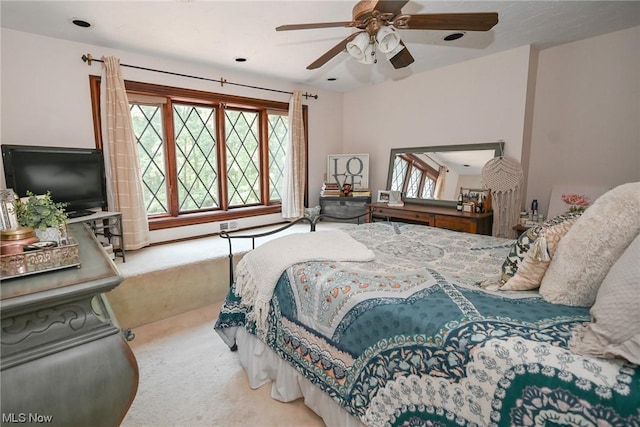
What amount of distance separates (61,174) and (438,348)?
3158mm

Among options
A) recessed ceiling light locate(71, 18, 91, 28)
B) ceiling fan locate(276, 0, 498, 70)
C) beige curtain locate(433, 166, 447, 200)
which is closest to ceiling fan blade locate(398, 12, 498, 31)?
ceiling fan locate(276, 0, 498, 70)

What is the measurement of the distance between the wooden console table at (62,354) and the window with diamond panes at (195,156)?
2.92 meters

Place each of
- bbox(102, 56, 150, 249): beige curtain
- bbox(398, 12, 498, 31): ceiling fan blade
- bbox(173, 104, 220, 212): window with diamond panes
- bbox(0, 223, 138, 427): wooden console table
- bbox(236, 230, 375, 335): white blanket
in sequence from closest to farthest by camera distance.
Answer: bbox(0, 223, 138, 427): wooden console table
bbox(398, 12, 498, 31): ceiling fan blade
bbox(236, 230, 375, 335): white blanket
bbox(102, 56, 150, 249): beige curtain
bbox(173, 104, 220, 212): window with diamond panes

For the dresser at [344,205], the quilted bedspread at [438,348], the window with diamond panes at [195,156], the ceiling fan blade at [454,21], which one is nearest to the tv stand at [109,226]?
the window with diamond panes at [195,156]

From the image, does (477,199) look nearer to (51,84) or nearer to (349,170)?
(349,170)

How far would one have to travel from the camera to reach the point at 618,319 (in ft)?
2.66

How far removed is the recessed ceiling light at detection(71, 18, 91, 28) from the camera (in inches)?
92.4

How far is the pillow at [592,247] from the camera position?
0.99m

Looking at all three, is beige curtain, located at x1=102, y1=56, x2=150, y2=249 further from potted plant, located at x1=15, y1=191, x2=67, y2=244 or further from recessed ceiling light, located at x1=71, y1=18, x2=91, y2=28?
potted plant, located at x1=15, y1=191, x2=67, y2=244

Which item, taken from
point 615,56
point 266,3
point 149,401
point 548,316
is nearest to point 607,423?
point 548,316

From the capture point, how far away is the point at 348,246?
73.0 inches

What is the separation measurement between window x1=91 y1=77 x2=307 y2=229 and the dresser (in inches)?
27.8

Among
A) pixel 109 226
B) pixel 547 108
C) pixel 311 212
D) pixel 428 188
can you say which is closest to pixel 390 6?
pixel 547 108

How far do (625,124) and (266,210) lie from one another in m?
3.83
